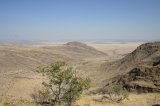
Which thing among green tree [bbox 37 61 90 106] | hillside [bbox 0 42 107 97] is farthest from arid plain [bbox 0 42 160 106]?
green tree [bbox 37 61 90 106]

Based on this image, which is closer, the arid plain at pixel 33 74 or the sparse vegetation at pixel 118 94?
the sparse vegetation at pixel 118 94

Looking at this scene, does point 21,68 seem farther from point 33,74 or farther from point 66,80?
point 66,80

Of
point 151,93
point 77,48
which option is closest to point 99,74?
point 151,93

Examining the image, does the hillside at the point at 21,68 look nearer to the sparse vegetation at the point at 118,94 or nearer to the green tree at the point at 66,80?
the sparse vegetation at the point at 118,94

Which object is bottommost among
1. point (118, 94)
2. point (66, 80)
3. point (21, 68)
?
point (21, 68)

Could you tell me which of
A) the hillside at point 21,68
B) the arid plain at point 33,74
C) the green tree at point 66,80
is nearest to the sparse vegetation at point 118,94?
the arid plain at point 33,74

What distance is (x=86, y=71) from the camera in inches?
3570

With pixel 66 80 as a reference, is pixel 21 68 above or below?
below

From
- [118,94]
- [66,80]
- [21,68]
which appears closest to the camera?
[66,80]

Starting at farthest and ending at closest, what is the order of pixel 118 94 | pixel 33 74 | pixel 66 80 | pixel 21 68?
pixel 21 68 < pixel 33 74 < pixel 118 94 < pixel 66 80

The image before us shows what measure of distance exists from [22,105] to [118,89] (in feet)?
48.4

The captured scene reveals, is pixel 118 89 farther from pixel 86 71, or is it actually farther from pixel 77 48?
pixel 77 48

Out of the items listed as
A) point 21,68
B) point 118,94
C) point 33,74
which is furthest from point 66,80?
point 21,68

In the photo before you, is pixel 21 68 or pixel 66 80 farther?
pixel 21 68
